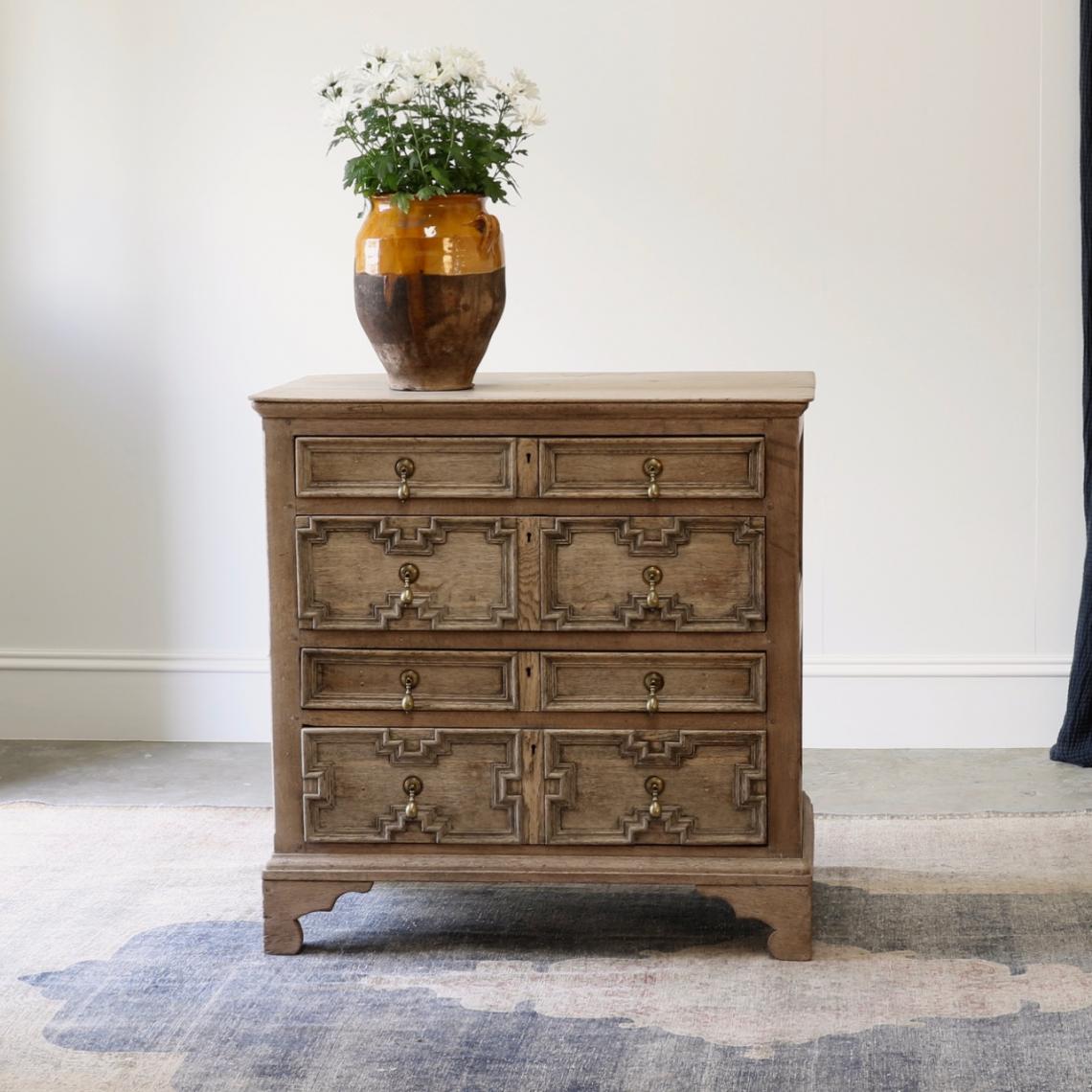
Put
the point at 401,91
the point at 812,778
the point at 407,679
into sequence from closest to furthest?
the point at 401,91 < the point at 407,679 < the point at 812,778

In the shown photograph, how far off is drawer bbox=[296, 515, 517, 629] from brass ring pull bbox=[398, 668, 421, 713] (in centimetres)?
7

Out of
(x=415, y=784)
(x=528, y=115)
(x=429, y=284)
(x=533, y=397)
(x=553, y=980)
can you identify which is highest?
(x=528, y=115)

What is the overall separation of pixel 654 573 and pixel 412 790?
1.74ft

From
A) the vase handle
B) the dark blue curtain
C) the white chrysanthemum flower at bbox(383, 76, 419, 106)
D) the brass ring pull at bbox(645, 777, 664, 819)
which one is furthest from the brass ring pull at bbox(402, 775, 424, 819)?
the dark blue curtain

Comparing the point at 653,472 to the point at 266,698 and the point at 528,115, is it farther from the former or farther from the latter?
the point at 266,698

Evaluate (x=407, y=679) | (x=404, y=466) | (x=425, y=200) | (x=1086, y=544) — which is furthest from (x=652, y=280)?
(x=407, y=679)

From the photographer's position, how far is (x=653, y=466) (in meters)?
2.40

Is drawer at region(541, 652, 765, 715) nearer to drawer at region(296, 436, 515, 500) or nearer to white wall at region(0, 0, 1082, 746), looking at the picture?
drawer at region(296, 436, 515, 500)

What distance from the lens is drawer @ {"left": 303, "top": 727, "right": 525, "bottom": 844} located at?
249 centimetres

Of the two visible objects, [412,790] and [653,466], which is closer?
[653,466]

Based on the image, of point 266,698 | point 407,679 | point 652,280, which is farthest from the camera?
point 266,698

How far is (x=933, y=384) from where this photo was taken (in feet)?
11.9

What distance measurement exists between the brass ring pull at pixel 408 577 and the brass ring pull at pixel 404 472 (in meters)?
0.11

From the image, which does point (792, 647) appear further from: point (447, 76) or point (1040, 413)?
point (1040, 413)
